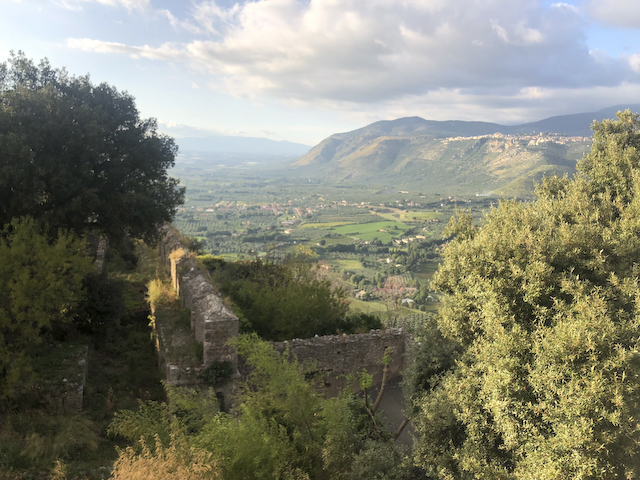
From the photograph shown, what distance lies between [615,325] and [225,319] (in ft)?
28.3

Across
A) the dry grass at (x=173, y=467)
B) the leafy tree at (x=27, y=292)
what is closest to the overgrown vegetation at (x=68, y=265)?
the leafy tree at (x=27, y=292)

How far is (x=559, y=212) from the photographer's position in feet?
30.3

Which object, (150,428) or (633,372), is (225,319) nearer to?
(150,428)

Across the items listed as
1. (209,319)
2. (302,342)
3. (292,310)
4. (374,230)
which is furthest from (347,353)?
(374,230)

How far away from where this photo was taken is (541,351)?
233 inches

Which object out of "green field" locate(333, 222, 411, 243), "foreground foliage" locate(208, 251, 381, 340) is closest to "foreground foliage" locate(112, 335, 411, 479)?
"foreground foliage" locate(208, 251, 381, 340)

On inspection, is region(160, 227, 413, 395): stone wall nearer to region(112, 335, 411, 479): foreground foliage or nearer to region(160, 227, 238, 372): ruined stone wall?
region(160, 227, 238, 372): ruined stone wall

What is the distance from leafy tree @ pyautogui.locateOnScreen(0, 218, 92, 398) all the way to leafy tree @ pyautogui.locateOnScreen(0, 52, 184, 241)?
210 cm

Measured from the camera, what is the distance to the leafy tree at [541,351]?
5.38 m

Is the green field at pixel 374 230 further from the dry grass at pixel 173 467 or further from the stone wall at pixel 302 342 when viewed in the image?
the dry grass at pixel 173 467

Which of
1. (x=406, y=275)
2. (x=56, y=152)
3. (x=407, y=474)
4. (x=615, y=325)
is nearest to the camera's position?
(x=615, y=325)

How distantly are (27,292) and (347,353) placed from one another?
393 inches

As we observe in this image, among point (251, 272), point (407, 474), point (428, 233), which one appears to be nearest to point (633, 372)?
point (407, 474)

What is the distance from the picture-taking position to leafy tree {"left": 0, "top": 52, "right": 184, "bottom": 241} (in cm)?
1102
